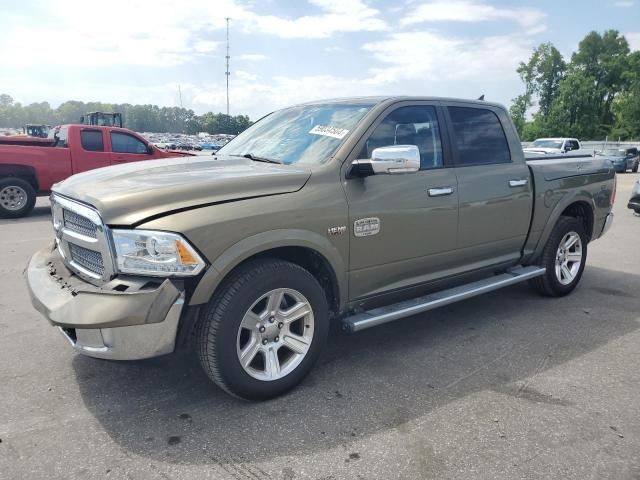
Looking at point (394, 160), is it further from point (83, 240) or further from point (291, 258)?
point (83, 240)

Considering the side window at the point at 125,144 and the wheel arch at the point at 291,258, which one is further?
the side window at the point at 125,144

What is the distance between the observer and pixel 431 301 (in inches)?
155

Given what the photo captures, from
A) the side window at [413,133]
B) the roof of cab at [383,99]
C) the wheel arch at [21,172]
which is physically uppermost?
the roof of cab at [383,99]

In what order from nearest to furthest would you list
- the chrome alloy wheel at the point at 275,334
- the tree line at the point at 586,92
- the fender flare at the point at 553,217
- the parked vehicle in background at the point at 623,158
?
the chrome alloy wheel at the point at 275,334 < the fender flare at the point at 553,217 < the parked vehicle in background at the point at 623,158 < the tree line at the point at 586,92

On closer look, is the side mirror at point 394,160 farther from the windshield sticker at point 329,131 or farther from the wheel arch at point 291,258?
the wheel arch at point 291,258

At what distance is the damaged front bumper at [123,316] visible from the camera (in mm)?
2631

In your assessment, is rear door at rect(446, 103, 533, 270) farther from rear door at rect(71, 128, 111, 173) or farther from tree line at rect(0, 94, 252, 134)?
tree line at rect(0, 94, 252, 134)

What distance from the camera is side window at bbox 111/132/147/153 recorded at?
1167cm

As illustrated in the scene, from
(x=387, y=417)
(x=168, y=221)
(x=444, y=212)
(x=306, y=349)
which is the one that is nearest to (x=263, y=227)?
(x=168, y=221)

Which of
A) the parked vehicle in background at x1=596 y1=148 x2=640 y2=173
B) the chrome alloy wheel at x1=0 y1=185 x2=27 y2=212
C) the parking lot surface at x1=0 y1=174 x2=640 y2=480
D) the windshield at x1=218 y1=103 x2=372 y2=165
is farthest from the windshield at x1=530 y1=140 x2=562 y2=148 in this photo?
the windshield at x1=218 y1=103 x2=372 y2=165

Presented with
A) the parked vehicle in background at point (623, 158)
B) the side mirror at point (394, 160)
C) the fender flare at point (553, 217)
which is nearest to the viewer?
the side mirror at point (394, 160)

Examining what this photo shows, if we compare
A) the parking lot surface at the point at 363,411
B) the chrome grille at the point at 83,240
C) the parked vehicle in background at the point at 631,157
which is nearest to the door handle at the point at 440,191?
the parking lot surface at the point at 363,411

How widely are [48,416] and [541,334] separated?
3676 millimetres

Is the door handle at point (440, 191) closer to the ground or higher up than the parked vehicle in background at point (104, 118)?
closer to the ground
